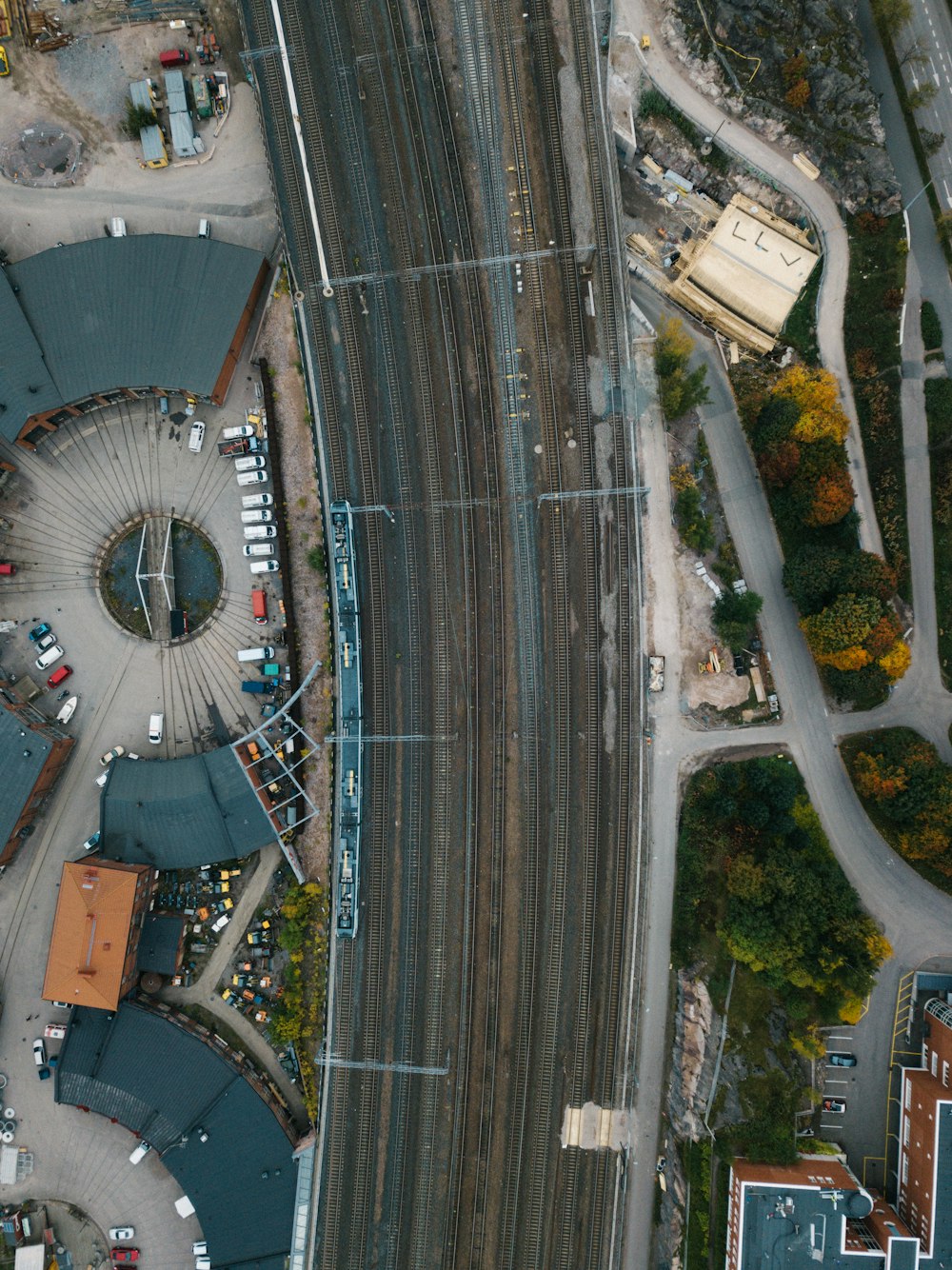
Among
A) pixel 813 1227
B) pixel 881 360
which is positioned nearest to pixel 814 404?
pixel 881 360

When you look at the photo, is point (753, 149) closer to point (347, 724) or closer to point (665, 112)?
point (665, 112)

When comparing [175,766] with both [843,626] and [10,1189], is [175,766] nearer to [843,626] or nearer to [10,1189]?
[10,1189]

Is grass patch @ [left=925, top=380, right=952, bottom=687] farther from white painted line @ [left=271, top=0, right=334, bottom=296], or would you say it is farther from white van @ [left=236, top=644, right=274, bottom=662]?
white van @ [left=236, top=644, right=274, bottom=662]

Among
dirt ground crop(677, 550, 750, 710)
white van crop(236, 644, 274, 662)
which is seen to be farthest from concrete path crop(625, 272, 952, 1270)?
white van crop(236, 644, 274, 662)

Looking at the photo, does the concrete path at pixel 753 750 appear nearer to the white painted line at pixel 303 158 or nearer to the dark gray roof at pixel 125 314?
the white painted line at pixel 303 158

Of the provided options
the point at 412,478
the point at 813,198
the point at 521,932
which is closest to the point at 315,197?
the point at 412,478
